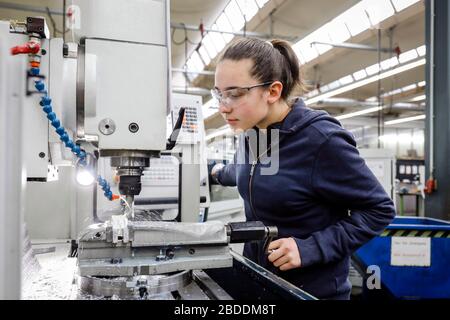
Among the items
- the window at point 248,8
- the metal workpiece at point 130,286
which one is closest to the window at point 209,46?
the window at point 248,8

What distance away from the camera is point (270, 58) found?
97 cm

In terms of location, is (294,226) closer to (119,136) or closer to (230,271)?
(230,271)

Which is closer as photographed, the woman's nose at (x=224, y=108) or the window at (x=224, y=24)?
the woman's nose at (x=224, y=108)

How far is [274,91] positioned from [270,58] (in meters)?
0.09

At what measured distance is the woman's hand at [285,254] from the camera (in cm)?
85

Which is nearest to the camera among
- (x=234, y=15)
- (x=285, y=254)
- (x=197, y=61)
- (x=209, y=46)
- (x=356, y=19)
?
Answer: (x=285, y=254)

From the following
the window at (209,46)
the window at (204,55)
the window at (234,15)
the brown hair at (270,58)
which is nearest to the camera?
the brown hair at (270,58)

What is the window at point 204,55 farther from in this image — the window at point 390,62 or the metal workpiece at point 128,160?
the metal workpiece at point 128,160

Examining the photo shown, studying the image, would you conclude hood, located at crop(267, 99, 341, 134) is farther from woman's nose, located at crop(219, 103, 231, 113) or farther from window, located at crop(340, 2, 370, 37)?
window, located at crop(340, 2, 370, 37)

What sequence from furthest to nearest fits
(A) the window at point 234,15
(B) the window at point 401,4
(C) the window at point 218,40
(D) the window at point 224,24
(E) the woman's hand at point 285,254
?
(C) the window at point 218,40
(D) the window at point 224,24
(A) the window at point 234,15
(B) the window at point 401,4
(E) the woman's hand at point 285,254

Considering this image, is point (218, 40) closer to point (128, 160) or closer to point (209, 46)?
point (209, 46)

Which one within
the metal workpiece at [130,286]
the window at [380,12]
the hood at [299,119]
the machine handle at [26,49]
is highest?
the window at [380,12]

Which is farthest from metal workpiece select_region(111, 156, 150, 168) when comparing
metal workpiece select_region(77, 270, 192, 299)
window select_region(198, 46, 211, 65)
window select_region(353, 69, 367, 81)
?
window select_region(353, 69, 367, 81)

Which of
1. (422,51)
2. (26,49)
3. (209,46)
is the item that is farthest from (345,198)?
(209,46)
